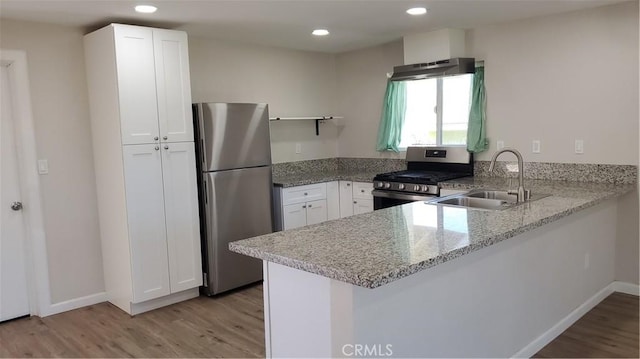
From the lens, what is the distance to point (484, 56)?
4270 mm

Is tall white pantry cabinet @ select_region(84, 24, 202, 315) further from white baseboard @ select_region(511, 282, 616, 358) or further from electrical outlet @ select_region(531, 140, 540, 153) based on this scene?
electrical outlet @ select_region(531, 140, 540, 153)

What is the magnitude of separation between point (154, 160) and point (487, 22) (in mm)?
2888

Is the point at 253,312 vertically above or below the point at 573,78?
below

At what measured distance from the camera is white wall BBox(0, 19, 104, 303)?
3576mm

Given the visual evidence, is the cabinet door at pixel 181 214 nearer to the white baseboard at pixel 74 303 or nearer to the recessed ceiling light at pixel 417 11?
the white baseboard at pixel 74 303

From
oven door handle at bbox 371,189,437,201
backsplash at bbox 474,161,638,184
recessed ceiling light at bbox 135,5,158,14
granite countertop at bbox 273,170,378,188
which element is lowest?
A: oven door handle at bbox 371,189,437,201

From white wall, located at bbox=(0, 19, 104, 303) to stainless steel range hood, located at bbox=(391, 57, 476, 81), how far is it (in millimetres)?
2715

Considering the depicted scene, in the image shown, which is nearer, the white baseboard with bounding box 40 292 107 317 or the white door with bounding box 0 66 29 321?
the white door with bounding box 0 66 29 321

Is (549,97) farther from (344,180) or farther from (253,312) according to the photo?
(253,312)

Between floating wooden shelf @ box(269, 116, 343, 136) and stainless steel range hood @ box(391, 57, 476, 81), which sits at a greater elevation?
stainless steel range hood @ box(391, 57, 476, 81)

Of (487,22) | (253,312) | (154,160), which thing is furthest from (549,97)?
(154,160)

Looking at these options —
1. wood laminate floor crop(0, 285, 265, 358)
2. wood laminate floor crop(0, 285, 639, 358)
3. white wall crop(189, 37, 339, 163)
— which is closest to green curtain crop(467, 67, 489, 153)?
wood laminate floor crop(0, 285, 639, 358)

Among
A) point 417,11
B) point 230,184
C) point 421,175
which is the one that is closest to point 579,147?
point 421,175

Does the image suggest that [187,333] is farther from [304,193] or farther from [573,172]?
[573,172]
